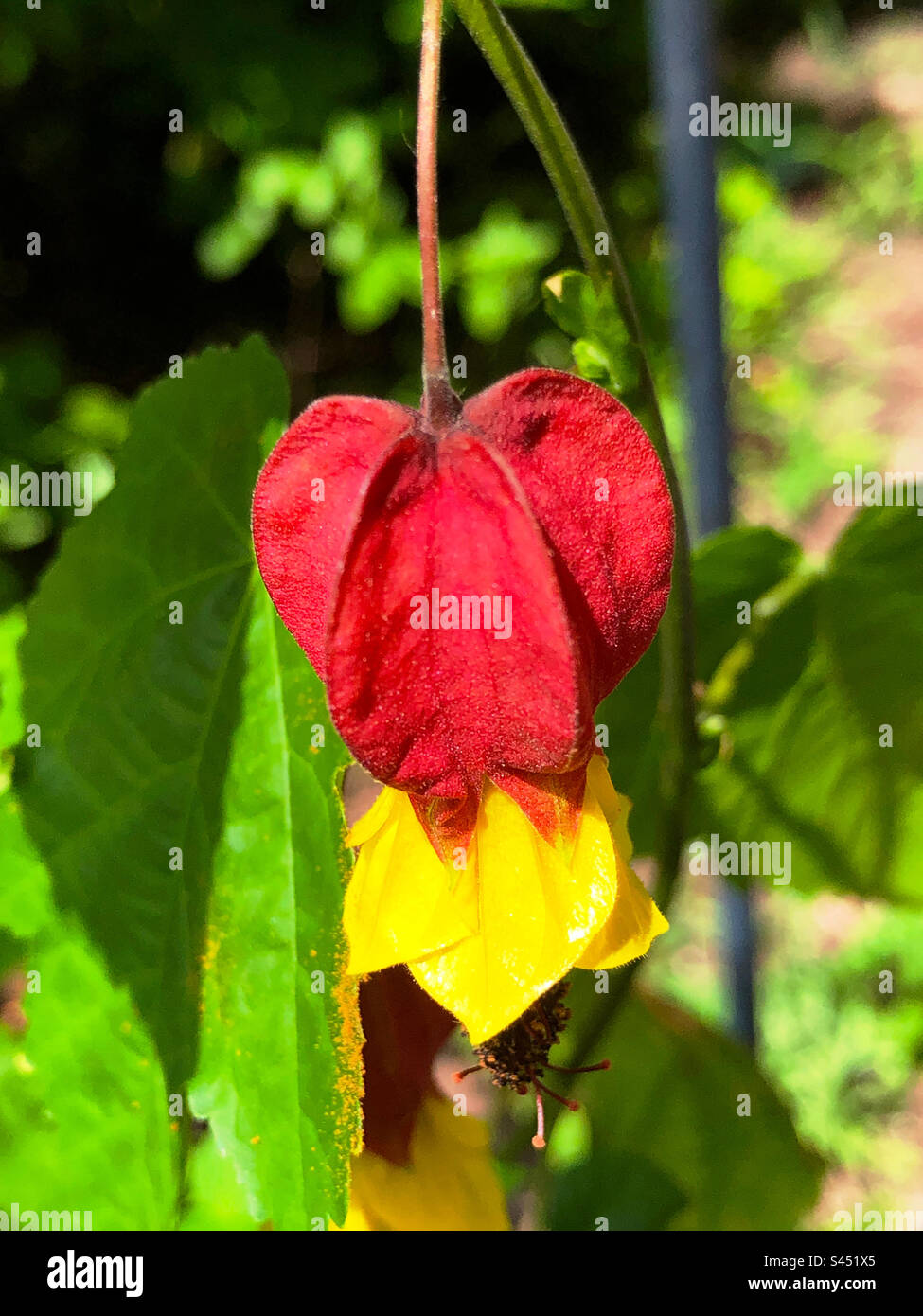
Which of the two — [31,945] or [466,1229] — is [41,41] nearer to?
[31,945]

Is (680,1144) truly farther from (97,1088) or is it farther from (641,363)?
(641,363)

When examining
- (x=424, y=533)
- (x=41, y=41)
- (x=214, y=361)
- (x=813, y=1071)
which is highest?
(x=41, y=41)

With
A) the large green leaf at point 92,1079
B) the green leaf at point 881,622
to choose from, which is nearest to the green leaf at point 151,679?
the large green leaf at point 92,1079

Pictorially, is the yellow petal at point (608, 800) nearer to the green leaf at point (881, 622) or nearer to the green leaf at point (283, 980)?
the green leaf at point (283, 980)

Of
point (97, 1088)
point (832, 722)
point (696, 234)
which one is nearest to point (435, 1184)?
point (97, 1088)

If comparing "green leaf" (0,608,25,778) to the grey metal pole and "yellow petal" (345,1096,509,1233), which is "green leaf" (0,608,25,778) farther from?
the grey metal pole

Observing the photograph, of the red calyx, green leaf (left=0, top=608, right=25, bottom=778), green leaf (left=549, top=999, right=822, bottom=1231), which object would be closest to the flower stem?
the red calyx
